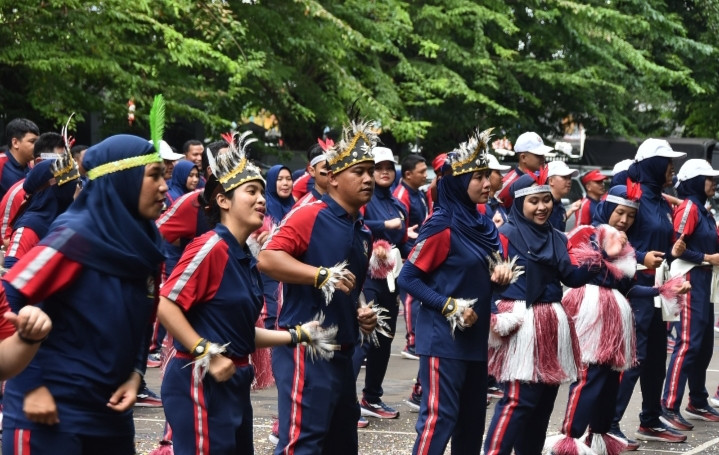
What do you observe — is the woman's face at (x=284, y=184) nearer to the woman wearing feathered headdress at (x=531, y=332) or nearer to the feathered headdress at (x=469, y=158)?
the woman wearing feathered headdress at (x=531, y=332)

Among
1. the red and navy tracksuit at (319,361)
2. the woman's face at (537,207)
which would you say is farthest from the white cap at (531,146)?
the red and navy tracksuit at (319,361)

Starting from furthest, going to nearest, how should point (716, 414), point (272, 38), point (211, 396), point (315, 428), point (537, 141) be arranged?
point (272, 38) < point (537, 141) < point (716, 414) < point (315, 428) < point (211, 396)

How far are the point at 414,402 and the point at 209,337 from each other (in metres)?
5.15

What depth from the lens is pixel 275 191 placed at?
11.0m

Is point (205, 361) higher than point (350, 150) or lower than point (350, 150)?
lower

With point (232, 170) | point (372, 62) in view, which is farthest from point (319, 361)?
point (372, 62)

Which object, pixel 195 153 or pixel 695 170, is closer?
pixel 695 170

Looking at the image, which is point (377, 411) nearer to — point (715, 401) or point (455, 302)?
point (715, 401)

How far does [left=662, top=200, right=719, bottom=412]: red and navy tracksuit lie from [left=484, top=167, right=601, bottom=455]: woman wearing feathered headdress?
99.2 inches

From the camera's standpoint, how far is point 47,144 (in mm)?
10078

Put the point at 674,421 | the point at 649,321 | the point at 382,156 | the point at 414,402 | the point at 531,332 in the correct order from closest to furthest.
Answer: the point at 531,332
the point at 649,321
the point at 674,421
the point at 414,402
the point at 382,156

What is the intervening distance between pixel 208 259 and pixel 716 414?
6075 millimetres

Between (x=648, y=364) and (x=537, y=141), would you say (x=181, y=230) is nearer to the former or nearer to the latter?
(x=648, y=364)

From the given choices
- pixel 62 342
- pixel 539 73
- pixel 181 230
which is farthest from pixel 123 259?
pixel 539 73
